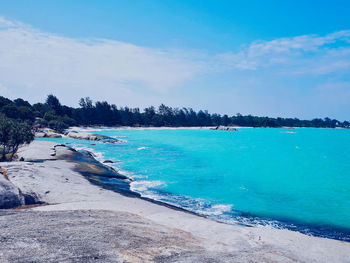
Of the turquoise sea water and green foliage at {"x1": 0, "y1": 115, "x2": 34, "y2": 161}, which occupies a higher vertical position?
green foliage at {"x1": 0, "y1": 115, "x2": 34, "y2": 161}

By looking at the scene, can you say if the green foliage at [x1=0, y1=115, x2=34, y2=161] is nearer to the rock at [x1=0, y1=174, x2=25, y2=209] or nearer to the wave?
the rock at [x1=0, y1=174, x2=25, y2=209]

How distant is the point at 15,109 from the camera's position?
329 ft

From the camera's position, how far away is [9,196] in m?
16.5

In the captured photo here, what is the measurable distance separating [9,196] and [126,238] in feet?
34.0

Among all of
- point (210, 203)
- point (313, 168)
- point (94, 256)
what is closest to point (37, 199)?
point (94, 256)

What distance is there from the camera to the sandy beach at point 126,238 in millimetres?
9539

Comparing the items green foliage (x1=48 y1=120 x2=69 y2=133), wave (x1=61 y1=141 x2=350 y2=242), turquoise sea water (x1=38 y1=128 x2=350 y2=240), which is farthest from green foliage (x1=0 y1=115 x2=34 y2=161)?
green foliage (x1=48 y1=120 x2=69 y2=133)

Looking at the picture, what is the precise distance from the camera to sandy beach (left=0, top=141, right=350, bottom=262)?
31.3 feet

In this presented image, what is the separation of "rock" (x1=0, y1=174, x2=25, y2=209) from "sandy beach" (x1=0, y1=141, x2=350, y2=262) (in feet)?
3.43

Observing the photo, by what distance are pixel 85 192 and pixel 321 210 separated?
23086 millimetres

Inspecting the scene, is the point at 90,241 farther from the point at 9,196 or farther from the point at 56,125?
the point at 56,125

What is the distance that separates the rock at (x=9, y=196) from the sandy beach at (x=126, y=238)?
1045 millimetres

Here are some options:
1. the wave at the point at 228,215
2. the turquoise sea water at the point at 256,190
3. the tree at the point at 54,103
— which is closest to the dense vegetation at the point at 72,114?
the tree at the point at 54,103

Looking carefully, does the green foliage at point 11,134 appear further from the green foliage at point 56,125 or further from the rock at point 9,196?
the green foliage at point 56,125
